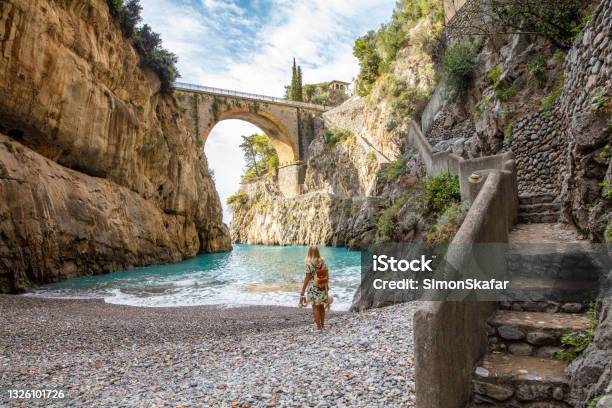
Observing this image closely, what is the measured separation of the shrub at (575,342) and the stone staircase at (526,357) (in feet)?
0.16

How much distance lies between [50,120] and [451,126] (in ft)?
60.2

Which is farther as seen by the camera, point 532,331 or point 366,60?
Answer: point 366,60

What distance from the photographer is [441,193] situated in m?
10.9

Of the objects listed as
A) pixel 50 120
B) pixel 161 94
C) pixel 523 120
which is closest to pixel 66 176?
pixel 50 120

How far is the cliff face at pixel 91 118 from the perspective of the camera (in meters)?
14.5

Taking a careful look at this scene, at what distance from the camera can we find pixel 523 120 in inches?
419

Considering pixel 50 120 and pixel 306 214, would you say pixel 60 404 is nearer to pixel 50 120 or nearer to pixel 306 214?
pixel 50 120

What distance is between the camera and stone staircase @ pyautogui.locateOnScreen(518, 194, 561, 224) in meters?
6.59

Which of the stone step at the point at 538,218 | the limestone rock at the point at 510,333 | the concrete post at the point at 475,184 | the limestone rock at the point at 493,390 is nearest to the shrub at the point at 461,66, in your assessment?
the stone step at the point at 538,218

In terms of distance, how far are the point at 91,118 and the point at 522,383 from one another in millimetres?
20610

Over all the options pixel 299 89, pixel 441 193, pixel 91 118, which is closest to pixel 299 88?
pixel 299 89

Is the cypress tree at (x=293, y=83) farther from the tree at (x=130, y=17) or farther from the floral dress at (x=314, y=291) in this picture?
the floral dress at (x=314, y=291)

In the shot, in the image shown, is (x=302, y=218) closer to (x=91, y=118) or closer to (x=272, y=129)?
(x=272, y=129)

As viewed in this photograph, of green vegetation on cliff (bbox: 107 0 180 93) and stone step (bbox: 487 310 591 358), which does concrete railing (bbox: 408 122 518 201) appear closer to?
stone step (bbox: 487 310 591 358)
